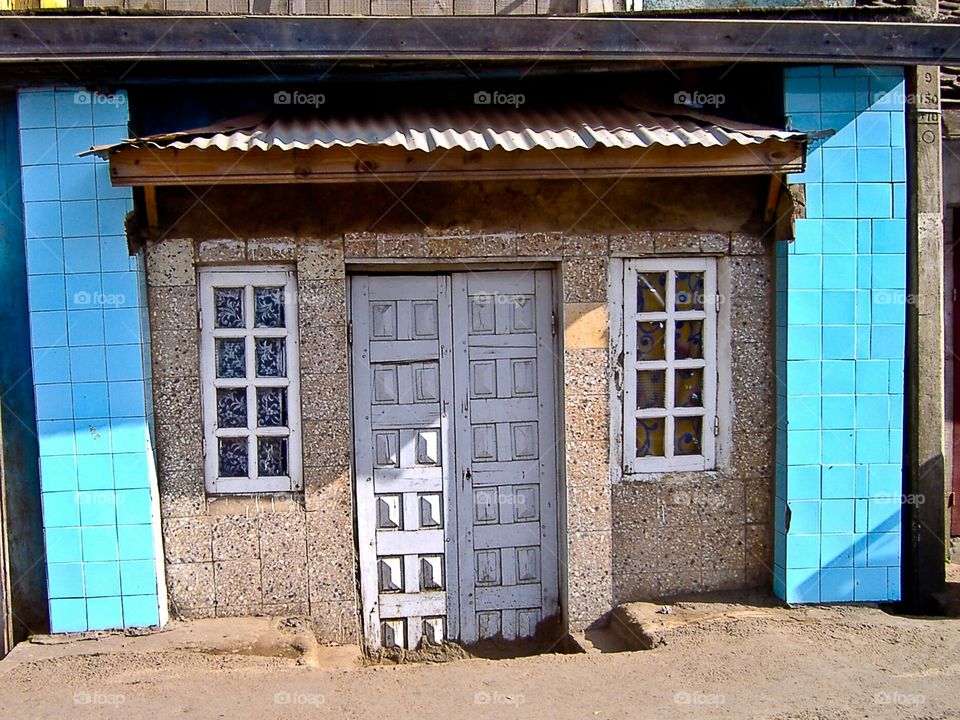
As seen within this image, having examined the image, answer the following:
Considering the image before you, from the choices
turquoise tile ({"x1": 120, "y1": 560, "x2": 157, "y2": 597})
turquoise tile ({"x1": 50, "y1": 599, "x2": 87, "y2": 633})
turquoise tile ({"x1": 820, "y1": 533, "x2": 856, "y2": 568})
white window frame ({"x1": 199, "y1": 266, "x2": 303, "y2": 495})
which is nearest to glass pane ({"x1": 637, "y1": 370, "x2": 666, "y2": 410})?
turquoise tile ({"x1": 820, "y1": 533, "x2": 856, "y2": 568})

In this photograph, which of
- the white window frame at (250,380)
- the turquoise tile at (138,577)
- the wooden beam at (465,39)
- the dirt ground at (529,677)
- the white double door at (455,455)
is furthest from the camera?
the white double door at (455,455)

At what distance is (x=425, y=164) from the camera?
496cm

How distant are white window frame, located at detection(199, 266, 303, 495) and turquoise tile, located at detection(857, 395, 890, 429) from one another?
3.54 metres

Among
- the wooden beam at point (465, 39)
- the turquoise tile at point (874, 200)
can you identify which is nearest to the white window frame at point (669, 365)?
the turquoise tile at point (874, 200)

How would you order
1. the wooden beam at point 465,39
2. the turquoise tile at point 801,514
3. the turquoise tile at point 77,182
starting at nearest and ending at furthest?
the wooden beam at point 465,39 < the turquoise tile at point 77,182 < the turquoise tile at point 801,514

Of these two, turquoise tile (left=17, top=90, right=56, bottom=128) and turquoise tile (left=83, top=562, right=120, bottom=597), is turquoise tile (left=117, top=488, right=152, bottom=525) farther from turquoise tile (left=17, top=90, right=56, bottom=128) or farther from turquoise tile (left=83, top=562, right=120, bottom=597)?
turquoise tile (left=17, top=90, right=56, bottom=128)

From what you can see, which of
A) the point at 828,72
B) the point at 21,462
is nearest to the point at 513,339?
the point at 828,72

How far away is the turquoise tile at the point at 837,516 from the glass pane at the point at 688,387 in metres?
1.00

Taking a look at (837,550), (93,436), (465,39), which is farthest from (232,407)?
(837,550)

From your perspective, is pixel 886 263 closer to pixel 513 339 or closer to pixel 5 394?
pixel 513 339

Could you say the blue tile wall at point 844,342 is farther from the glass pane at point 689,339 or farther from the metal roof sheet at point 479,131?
the metal roof sheet at point 479,131

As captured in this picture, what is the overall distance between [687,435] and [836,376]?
3.26 feet

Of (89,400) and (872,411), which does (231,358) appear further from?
(872,411)

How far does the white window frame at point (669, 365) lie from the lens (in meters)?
5.74
